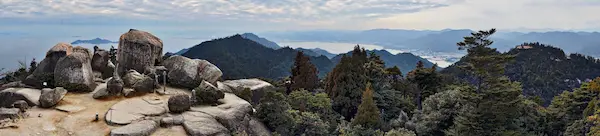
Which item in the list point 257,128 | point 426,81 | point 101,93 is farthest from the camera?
point 426,81

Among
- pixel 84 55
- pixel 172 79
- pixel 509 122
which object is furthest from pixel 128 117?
pixel 509 122

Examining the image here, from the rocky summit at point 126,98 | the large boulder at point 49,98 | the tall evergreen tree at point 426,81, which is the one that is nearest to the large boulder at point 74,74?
the rocky summit at point 126,98

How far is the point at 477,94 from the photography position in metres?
19.1

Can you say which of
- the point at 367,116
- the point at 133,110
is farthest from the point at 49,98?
the point at 367,116

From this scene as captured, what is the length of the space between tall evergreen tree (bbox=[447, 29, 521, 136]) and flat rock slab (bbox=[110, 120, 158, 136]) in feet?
43.0

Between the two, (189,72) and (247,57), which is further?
(247,57)

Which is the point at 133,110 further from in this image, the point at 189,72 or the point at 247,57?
the point at 247,57

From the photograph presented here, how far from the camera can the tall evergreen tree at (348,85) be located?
23812 mm

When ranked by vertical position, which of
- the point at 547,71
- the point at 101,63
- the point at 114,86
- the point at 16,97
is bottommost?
the point at 547,71

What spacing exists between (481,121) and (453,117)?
170cm

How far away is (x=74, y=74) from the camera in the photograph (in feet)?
54.0

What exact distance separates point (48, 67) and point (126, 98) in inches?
188

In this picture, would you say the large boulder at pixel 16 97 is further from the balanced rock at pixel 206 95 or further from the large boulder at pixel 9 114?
the balanced rock at pixel 206 95

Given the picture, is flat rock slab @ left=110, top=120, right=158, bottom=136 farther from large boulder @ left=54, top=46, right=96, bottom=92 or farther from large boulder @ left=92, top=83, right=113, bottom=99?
large boulder @ left=54, top=46, right=96, bottom=92
